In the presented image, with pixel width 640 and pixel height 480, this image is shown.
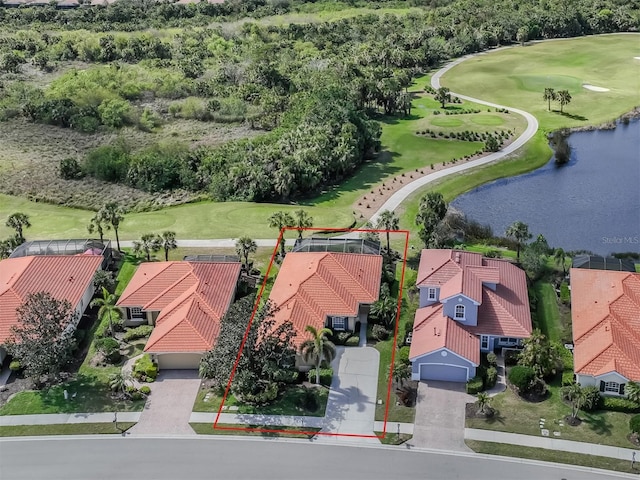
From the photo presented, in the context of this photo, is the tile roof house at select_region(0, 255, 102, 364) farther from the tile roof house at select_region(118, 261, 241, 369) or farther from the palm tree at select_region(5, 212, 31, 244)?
the palm tree at select_region(5, 212, 31, 244)

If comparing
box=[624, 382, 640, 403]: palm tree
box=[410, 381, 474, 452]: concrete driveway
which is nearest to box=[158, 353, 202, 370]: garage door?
box=[410, 381, 474, 452]: concrete driveway

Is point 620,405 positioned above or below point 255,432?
above

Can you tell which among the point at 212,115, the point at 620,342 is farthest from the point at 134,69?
the point at 620,342

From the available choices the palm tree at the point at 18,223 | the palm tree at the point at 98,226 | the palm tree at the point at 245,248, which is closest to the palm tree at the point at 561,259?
the palm tree at the point at 245,248

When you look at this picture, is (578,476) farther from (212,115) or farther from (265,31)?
(265,31)

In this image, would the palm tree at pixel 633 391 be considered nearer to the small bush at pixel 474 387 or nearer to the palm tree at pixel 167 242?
the small bush at pixel 474 387

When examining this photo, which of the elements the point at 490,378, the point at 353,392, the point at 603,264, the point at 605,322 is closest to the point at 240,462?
the point at 353,392

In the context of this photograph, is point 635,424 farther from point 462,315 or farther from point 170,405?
point 170,405
